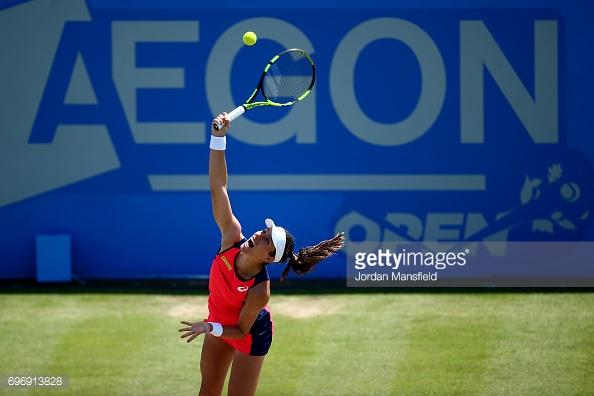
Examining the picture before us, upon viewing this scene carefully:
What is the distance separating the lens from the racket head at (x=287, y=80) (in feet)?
21.7

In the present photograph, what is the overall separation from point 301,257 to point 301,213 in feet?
16.6

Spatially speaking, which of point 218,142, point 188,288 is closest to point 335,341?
point 188,288

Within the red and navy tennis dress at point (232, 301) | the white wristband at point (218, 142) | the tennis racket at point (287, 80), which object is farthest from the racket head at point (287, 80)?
the red and navy tennis dress at point (232, 301)

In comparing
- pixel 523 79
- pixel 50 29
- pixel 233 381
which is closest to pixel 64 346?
pixel 233 381

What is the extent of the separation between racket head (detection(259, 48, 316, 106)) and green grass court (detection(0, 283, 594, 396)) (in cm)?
236

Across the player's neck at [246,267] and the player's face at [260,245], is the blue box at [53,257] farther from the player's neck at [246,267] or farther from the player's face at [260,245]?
the player's face at [260,245]

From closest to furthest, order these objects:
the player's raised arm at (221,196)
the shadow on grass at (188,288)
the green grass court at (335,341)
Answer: the player's raised arm at (221,196) < the green grass court at (335,341) < the shadow on grass at (188,288)

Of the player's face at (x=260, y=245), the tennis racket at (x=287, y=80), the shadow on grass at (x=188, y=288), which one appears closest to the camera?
the player's face at (x=260, y=245)

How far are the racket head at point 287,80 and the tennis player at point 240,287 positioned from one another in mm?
997

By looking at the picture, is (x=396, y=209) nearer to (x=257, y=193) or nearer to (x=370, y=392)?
(x=257, y=193)

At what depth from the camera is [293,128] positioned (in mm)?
10727

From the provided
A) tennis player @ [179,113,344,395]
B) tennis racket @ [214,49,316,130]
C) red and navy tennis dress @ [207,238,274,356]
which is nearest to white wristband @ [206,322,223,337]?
tennis player @ [179,113,344,395]

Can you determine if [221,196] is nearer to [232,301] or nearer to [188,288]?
[232,301]

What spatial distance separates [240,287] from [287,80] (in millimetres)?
1856
